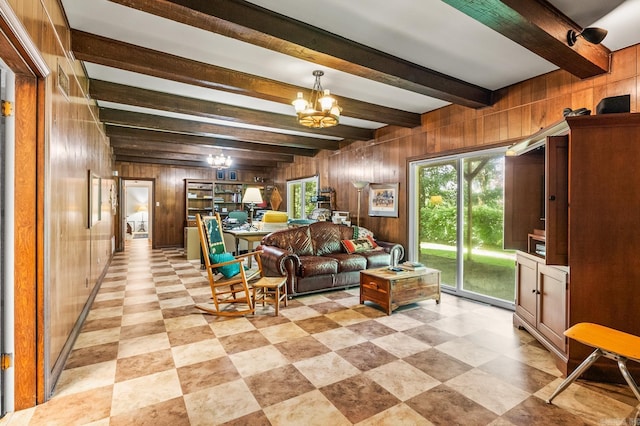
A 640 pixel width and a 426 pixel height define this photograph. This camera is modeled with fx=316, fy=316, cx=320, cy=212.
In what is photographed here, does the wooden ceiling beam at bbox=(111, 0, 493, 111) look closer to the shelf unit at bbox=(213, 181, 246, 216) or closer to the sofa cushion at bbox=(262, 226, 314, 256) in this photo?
the sofa cushion at bbox=(262, 226, 314, 256)

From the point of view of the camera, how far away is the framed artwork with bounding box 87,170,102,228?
346 centimetres

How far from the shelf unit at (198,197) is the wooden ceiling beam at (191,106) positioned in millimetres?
5635

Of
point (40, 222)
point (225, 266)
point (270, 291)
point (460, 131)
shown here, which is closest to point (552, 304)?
point (460, 131)

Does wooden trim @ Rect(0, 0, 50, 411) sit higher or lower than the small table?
higher

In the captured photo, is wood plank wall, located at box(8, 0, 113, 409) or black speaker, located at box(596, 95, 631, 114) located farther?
black speaker, located at box(596, 95, 631, 114)

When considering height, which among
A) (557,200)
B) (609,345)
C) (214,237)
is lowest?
(609,345)

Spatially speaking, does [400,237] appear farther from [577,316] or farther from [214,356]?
[214,356]

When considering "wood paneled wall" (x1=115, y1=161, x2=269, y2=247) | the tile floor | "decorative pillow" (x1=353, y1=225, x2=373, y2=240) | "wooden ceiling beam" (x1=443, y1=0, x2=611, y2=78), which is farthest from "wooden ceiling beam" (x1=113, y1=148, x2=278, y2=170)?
"wooden ceiling beam" (x1=443, y1=0, x2=611, y2=78)

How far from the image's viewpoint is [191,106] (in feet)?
14.7

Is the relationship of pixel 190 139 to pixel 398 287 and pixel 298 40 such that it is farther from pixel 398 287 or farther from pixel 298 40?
pixel 398 287

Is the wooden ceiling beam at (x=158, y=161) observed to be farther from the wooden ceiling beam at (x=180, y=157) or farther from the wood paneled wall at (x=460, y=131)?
the wood paneled wall at (x=460, y=131)

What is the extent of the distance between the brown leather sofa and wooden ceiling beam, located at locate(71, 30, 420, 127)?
6.60ft

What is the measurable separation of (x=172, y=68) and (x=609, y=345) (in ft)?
13.3

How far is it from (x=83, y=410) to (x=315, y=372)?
58.7 inches
